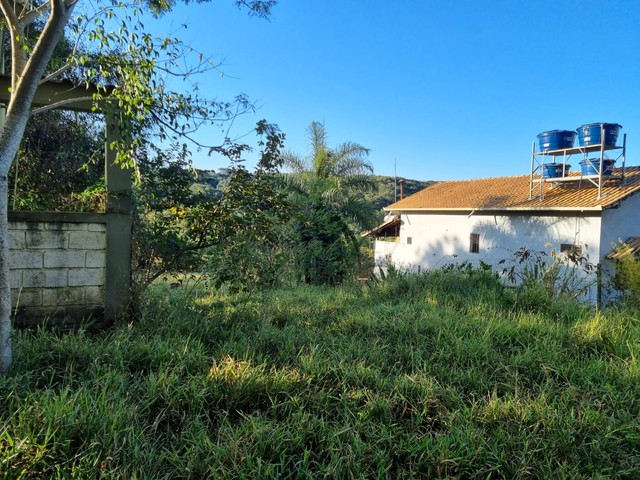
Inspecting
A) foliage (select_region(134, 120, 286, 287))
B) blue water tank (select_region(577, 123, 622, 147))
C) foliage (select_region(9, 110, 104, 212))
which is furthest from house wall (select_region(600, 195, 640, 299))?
foliage (select_region(9, 110, 104, 212))

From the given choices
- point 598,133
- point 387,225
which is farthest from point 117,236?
point 387,225

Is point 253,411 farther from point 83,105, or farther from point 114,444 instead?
point 83,105

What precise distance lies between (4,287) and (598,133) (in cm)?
1651

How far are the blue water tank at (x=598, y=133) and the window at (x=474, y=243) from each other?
6142 mm

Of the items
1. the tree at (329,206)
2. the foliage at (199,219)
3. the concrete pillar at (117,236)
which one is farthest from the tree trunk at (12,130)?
the tree at (329,206)

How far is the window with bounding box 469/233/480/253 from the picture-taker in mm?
18656

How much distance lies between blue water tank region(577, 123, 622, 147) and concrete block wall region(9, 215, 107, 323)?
15.6 meters

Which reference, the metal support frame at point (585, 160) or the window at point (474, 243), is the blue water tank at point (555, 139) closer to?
the metal support frame at point (585, 160)

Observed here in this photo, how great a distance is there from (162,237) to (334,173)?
11.8 meters

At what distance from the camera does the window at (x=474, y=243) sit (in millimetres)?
18656

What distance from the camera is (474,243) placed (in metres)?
18.9

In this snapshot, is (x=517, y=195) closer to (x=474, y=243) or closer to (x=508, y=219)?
(x=508, y=219)

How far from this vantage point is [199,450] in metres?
2.07

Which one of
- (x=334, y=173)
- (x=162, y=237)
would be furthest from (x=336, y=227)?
(x=162, y=237)
